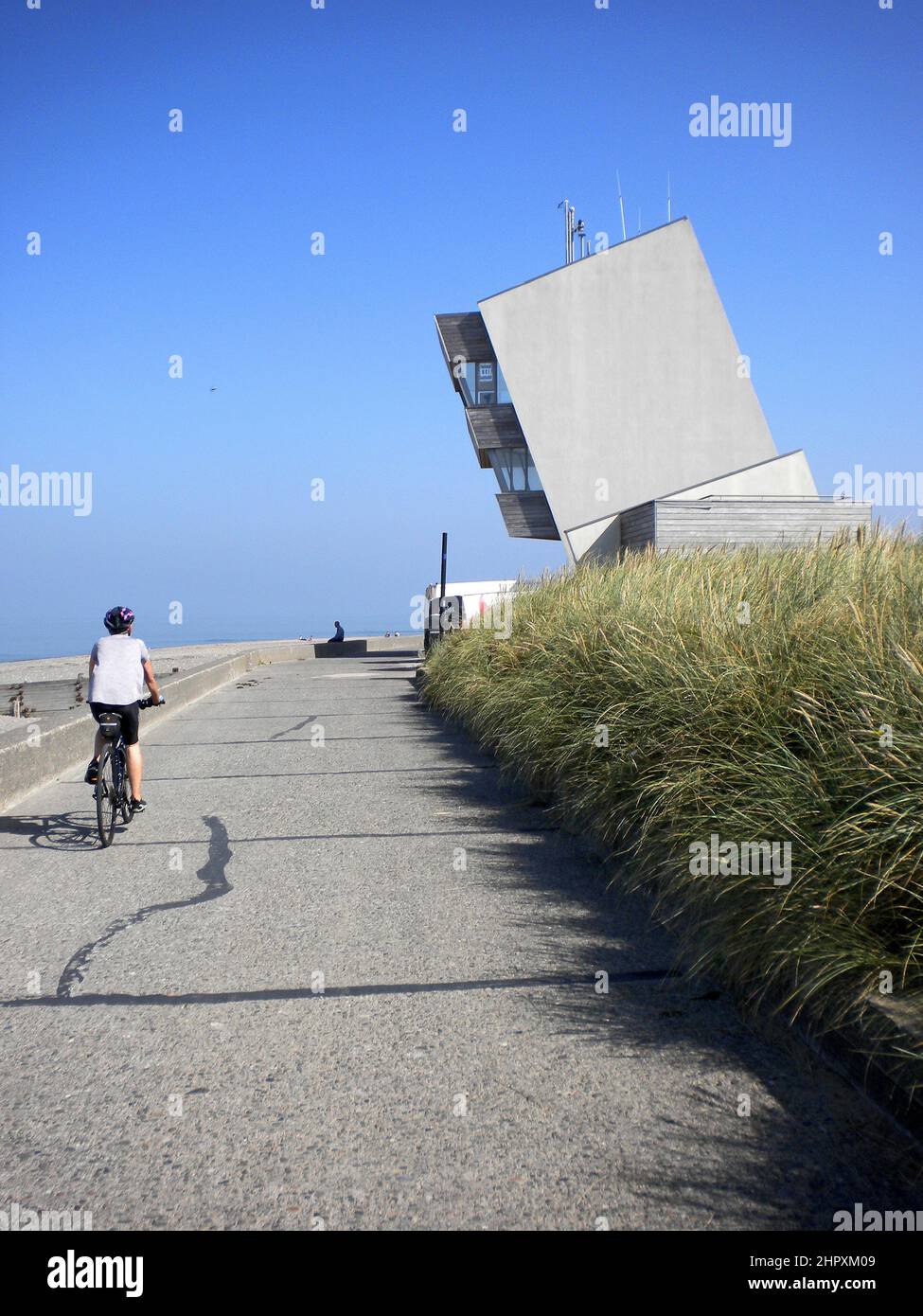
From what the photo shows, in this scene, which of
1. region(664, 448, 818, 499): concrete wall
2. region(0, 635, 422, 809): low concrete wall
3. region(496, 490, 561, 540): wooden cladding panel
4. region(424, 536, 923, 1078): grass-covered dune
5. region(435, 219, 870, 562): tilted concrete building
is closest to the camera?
region(424, 536, 923, 1078): grass-covered dune

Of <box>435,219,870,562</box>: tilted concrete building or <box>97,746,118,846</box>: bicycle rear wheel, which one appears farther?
<box>435,219,870,562</box>: tilted concrete building

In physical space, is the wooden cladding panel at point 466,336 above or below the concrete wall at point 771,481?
above

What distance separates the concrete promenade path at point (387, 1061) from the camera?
9.82ft

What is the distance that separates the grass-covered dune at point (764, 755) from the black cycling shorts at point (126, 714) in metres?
3.24

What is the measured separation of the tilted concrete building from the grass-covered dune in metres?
36.7

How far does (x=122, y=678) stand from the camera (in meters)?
8.41

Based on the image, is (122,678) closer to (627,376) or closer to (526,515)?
(526,515)

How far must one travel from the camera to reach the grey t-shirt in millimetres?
8344

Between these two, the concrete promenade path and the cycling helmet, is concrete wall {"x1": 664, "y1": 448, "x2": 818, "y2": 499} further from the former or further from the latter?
the concrete promenade path

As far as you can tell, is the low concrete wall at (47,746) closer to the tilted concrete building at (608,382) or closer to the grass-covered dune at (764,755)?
the grass-covered dune at (764,755)

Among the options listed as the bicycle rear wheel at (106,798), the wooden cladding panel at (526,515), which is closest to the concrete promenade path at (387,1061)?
the bicycle rear wheel at (106,798)

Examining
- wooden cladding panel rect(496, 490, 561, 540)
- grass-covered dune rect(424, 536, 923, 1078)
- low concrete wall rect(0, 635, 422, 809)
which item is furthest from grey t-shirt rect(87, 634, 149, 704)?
wooden cladding panel rect(496, 490, 561, 540)
